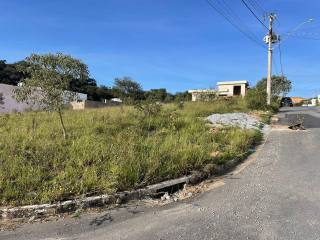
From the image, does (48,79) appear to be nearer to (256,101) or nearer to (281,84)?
(256,101)

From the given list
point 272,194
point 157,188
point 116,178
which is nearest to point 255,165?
point 272,194

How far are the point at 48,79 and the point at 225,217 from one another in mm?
6226

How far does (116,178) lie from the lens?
7344 mm

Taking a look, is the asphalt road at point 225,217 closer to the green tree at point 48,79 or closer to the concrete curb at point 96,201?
the concrete curb at point 96,201

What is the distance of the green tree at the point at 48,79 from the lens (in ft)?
35.1

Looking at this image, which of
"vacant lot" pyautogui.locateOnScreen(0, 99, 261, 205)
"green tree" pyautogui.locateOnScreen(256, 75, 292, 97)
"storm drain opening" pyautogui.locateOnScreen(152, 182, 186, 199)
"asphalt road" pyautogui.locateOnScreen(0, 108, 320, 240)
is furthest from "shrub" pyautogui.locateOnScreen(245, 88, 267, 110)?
"green tree" pyautogui.locateOnScreen(256, 75, 292, 97)

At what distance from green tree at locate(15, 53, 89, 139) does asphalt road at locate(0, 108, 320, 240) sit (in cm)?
463

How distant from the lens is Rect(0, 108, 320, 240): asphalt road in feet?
18.5

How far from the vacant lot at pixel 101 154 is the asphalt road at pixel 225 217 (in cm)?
80

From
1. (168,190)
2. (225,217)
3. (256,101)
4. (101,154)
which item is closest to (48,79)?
(101,154)

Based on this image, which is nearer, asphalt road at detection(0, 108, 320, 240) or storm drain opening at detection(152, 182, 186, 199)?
asphalt road at detection(0, 108, 320, 240)

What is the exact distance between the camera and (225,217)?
6223 mm

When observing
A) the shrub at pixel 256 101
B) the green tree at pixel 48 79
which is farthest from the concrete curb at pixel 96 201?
the shrub at pixel 256 101

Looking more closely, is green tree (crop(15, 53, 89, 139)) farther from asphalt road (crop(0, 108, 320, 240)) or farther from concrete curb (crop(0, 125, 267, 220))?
asphalt road (crop(0, 108, 320, 240))
